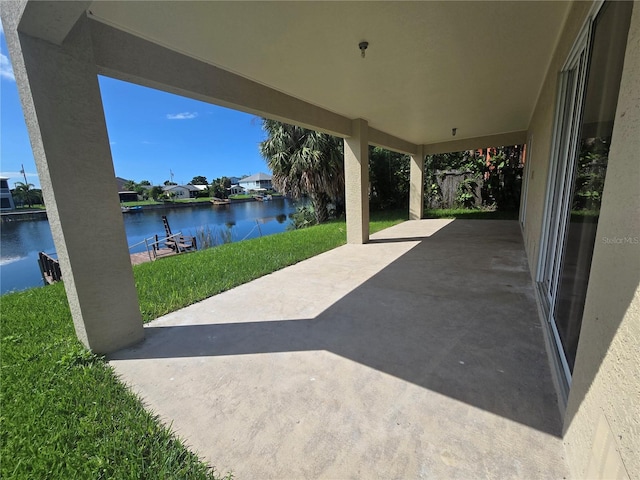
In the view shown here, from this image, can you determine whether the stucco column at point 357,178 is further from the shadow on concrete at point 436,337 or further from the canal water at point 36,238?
the canal water at point 36,238

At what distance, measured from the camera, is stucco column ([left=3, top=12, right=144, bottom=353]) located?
1.96m

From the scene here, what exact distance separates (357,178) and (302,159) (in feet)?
14.9

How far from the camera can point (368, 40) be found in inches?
109

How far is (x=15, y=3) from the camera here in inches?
71.7

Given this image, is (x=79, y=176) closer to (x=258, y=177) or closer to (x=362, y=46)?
(x=362, y=46)

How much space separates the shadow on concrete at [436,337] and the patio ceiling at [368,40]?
2707mm

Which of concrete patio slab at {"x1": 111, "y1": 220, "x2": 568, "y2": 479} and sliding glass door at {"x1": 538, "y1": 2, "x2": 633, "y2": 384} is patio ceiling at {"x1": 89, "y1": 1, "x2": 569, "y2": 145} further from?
concrete patio slab at {"x1": 111, "y1": 220, "x2": 568, "y2": 479}

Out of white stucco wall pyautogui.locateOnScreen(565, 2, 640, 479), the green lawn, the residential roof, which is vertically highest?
the residential roof

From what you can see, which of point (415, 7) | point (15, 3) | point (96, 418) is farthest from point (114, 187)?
point (415, 7)

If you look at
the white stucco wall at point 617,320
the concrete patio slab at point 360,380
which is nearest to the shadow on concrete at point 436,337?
the concrete patio slab at point 360,380

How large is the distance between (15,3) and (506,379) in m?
4.06

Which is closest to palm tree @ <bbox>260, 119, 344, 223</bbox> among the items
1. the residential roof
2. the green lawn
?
the green lawn

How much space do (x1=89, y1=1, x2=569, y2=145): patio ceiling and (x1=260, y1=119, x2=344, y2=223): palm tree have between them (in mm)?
5546

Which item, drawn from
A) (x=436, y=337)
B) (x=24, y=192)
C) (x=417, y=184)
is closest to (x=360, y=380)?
(x=436, y=337)
